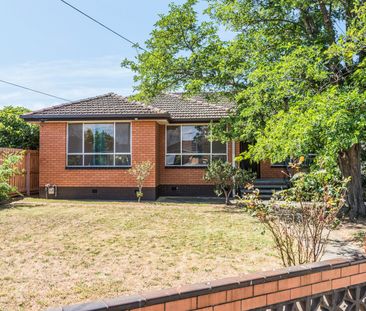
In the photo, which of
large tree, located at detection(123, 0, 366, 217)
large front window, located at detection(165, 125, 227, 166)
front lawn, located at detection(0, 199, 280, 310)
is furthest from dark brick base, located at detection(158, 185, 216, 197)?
front lawn, located at detection(0, 199, 280, 310)

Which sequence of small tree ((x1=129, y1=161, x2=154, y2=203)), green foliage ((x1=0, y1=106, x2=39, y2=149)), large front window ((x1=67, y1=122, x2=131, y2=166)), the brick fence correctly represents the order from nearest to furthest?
the brick fence, small tree ((x1=129, y1=161, x2=154, y2=203)), large front window ((x1=67, y1=122, x2=131, y2=166)), green foliage ((x1=0, y1=106, x2=39, y2=149))

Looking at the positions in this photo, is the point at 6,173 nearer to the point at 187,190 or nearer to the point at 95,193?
the point at 95,193

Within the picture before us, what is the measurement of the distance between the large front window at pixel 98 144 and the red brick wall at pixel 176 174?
193cm

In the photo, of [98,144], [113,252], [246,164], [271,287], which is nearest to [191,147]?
[246,164]

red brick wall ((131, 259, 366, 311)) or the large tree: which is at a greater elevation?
the large tree

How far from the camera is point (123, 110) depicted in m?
15.3

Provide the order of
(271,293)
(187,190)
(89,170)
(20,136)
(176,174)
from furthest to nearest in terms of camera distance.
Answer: (20,136) < (176,174) < (187,190) < (89,170) < (271,293)

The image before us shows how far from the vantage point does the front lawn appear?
4.76 m

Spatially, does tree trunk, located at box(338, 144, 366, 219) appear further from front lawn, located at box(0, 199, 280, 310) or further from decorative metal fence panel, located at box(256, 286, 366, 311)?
decorative metal fence panel, located at box(256, 286, 366, 311)

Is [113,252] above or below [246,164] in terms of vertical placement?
below

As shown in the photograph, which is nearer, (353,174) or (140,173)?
(353,174)

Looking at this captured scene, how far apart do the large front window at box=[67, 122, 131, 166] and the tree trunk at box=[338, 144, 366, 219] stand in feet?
29.8

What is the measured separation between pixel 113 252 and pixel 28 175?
38.4 ft

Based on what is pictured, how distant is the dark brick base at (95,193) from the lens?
15.2 metres
